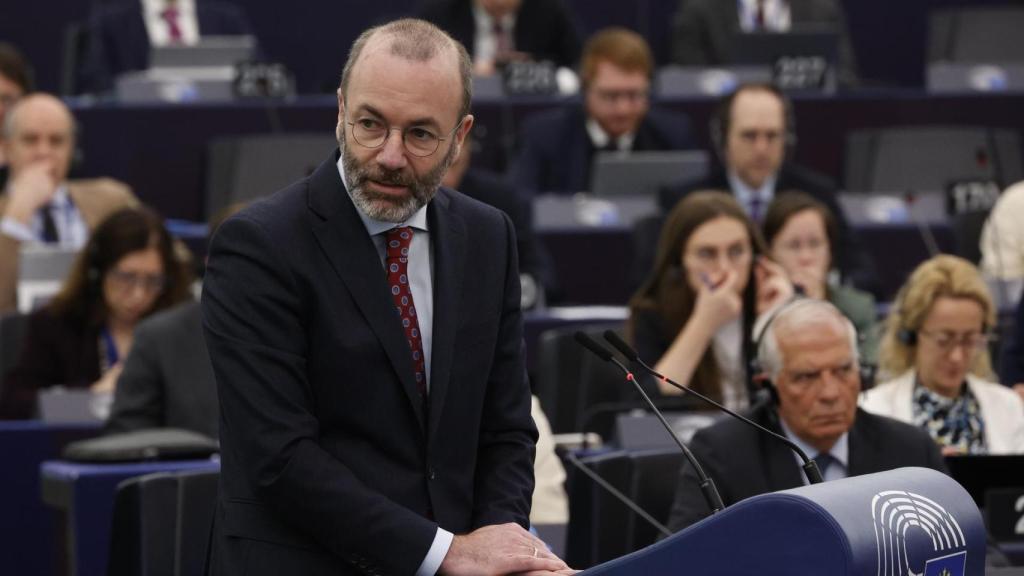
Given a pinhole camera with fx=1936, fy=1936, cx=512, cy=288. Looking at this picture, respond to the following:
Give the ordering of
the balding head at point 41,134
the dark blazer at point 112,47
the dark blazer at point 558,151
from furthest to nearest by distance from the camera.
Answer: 1. the dark blazer at point 112,47
2. the dark blazer at point 558,151
3. the balding head at point 41,134

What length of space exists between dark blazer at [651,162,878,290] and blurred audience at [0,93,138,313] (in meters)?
1.97

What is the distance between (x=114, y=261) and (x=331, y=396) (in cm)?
349

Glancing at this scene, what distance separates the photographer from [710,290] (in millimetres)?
5406

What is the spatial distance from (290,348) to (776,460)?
5.34 feet

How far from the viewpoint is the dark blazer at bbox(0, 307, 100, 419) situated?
576 centimetres

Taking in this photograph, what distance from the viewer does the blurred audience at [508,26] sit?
9016 mm

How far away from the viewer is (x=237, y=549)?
241cm

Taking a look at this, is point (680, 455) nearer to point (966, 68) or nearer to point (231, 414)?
point (231, 414)

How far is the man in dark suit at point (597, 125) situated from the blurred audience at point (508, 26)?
1.07m

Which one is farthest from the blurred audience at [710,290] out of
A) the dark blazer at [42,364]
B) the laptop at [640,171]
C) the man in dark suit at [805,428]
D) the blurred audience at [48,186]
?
the blurred audience at [48,186]

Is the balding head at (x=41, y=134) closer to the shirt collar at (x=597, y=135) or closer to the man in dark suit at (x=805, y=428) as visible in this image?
the shirt collar at (x=597, y=135)

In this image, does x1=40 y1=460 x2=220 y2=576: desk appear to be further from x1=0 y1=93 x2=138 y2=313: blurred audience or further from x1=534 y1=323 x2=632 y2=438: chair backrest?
x1=0 y1=93 x2=138 y2=313: blurred audience

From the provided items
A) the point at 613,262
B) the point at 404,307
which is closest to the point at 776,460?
the point at 404,307

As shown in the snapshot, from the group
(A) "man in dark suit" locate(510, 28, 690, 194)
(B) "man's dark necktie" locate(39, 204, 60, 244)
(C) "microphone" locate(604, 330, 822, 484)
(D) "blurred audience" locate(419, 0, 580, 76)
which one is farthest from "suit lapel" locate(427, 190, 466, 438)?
(D) "blurred audience" locate(419, 0, 580, 76)
